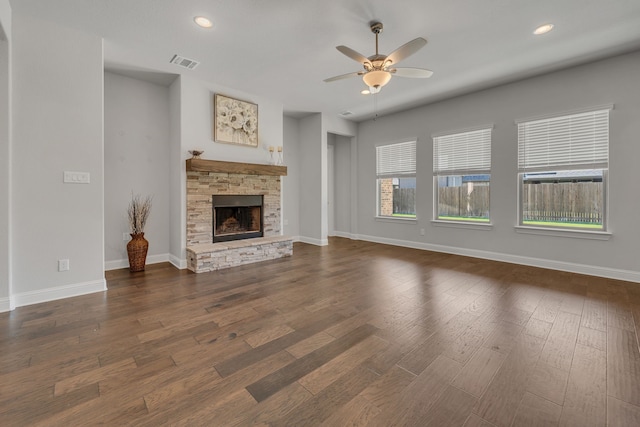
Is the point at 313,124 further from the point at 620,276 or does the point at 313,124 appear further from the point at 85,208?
the point at 620,276

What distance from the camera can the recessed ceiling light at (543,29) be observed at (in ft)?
10.0

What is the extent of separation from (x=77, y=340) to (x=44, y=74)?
2.75 meters

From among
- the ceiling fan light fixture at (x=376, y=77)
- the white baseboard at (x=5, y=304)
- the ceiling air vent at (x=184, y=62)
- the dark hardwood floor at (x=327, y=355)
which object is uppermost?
the ceiling air vent at (x=184, y=62)

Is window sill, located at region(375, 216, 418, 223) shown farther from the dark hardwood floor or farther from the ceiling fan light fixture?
the ceiling fan light fixture

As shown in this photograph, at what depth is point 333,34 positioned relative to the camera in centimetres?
318

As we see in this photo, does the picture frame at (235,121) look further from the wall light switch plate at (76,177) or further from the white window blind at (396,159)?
the white window blind at (396,159)

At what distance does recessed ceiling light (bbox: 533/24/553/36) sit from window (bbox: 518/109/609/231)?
157 centimetres

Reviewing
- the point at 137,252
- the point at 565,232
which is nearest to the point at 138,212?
the point at 137,252

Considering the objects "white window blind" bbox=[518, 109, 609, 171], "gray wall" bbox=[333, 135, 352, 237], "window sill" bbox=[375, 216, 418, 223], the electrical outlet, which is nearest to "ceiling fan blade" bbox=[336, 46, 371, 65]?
"white window blind" bbox=[518, 109, 609, 171]

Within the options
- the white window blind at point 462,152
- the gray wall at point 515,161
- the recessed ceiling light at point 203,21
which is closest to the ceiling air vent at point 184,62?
the recessed ceiling light at point 203,21

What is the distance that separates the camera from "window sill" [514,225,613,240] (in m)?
3.85

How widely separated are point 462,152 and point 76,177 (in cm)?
581

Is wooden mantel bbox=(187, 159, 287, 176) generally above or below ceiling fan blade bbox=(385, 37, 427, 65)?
below

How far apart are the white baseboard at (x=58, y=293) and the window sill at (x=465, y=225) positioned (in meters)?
5.42
